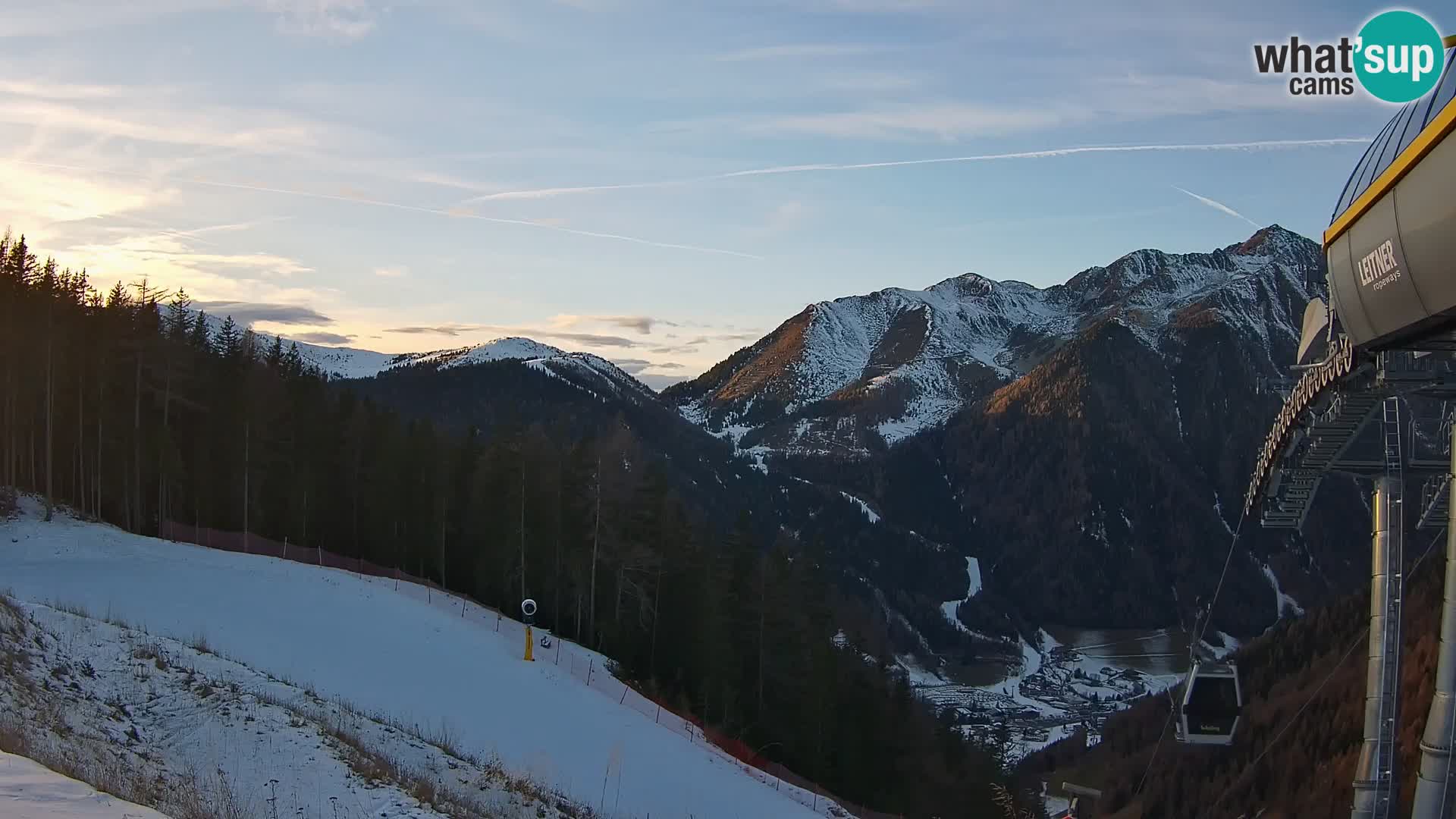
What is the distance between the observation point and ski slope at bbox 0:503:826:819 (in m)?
20.9

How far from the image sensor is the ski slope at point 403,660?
2092 cm

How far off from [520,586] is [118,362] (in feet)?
65.2

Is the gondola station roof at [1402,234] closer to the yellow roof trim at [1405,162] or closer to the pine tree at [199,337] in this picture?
the yellow roof trim at [1405,162]

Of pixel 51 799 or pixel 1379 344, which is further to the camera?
pixel 1379 344

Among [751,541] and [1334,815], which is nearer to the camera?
[1334,815]

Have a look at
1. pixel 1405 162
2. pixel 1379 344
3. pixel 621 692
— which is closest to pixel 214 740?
pixel 1379 344

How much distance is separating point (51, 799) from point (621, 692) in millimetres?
24940

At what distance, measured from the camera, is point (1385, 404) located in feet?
48.2

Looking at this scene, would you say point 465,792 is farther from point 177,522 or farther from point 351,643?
point 177,522

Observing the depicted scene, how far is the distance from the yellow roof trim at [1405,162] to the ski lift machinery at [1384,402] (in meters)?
0.01

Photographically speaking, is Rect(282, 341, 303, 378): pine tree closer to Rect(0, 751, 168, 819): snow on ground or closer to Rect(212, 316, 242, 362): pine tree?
Rect(212, 316, 242, 362): pine tree

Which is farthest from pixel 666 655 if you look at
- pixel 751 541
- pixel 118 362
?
pixel 118 362

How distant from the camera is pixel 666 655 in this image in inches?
1852

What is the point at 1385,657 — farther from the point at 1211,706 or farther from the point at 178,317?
the point at 178,317
